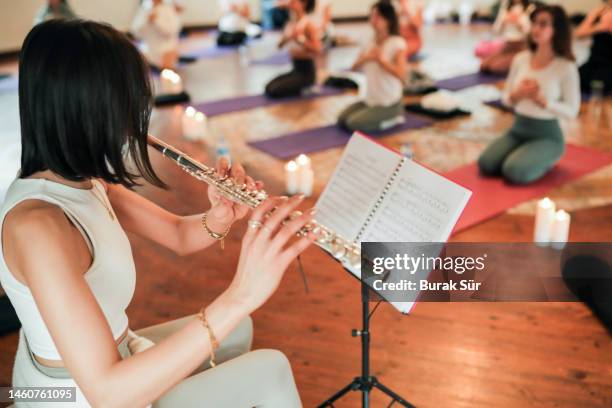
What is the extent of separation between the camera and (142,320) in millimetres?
2668

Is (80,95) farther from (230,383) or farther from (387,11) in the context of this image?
(387,11)

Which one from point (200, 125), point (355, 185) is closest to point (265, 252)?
point (355, 185)

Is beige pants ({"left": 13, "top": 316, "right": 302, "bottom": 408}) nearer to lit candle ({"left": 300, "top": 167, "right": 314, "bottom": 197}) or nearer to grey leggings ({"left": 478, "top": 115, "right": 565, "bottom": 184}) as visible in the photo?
lit candle ({"left": 300, "top": 167, "right": 314, "bottom": 197})

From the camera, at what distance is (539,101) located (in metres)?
3.73

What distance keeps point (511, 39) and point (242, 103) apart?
345 cm

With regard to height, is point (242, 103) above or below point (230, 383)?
below

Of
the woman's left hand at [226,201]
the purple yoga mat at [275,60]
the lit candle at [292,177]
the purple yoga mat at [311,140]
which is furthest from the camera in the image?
the purple yoga mat at [275,60]

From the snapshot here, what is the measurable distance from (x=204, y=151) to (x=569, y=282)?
3.01 meters

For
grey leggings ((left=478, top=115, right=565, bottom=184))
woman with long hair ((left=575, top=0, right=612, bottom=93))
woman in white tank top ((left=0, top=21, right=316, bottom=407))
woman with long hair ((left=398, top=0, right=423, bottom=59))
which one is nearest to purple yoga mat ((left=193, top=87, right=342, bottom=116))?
woman with long hair ((left=398, top=0, right=423, bottom=59))

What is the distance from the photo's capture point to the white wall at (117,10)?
9.08 meters

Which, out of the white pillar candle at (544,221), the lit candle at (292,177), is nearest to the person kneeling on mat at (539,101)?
the white pillar candle at (544,221)

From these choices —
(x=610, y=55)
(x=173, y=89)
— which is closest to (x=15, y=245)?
(x=173, y=89)

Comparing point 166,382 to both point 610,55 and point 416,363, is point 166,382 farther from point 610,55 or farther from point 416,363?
point 610,55

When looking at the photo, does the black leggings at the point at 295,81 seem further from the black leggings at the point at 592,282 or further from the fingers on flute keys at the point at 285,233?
the fingers on flute keys at the point at 285,233
